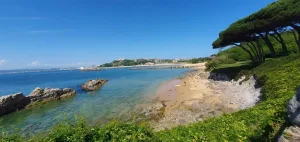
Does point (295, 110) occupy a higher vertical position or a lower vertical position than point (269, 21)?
lower

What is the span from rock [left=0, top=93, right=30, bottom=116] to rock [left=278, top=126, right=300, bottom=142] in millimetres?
32478

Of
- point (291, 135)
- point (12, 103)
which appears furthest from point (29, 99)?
point (291, 135)

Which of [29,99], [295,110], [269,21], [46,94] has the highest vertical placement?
[269,21]

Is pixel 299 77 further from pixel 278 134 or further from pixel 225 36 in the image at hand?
pixel 225 36

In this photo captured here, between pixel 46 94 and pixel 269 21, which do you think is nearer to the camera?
pixel 269 21

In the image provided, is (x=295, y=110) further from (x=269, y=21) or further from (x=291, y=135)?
(x=269, y=21)

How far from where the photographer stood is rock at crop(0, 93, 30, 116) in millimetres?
26800

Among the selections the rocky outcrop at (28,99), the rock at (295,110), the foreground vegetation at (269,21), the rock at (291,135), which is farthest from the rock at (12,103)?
the foreground vegetation at (269,21)

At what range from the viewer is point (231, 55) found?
61.3 meters

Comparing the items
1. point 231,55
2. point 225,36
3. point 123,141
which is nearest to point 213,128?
point 123,141

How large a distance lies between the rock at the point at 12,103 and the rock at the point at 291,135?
1279 inches

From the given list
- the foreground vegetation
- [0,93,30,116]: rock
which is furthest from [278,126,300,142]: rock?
[0,93,30,116]: rock

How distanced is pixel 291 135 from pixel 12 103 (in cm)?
3408

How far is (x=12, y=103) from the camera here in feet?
93.2
